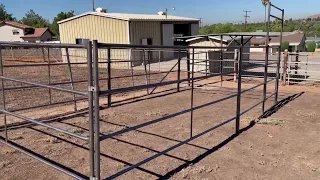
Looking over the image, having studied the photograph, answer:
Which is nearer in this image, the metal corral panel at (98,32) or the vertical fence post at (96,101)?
the vertical fence post at (96,101)

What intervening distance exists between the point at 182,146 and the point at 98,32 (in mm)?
16805

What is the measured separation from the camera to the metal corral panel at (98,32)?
18.4 m

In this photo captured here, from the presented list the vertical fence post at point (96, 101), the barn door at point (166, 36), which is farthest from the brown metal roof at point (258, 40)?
the vertical fence post at point (96, 101)

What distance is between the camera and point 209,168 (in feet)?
12.6

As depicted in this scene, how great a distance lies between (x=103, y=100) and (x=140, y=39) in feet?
39.7

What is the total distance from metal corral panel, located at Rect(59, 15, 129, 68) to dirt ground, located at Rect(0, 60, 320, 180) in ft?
37.1

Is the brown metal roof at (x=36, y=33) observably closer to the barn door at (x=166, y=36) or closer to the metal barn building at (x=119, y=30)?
the metal barn building at (x=119, y=30)

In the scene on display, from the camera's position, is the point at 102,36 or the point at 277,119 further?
the point at 102,36

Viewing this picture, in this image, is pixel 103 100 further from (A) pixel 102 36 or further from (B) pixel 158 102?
(A) pixel 102 36

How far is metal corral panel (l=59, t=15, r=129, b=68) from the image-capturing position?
60.2 feet

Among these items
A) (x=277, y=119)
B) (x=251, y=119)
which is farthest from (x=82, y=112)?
(x=277, y=119)

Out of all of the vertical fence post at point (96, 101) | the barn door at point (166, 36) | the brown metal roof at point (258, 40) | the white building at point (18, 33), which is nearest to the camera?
the vertical fence post at point (96, 101)

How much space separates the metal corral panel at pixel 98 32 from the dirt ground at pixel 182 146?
11321mm

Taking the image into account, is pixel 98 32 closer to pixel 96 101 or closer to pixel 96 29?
pixel 96 29
